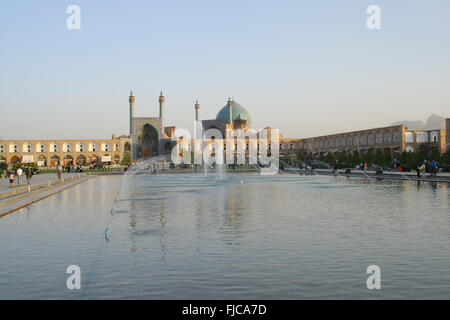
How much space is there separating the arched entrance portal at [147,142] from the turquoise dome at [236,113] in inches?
651

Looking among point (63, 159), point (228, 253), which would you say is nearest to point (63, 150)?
point (63, 159)

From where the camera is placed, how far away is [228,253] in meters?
7.83

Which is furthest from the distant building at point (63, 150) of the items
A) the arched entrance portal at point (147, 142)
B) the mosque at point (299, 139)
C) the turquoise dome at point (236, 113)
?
the turquoise dome at point (236, 113)

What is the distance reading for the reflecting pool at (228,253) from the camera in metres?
5.78

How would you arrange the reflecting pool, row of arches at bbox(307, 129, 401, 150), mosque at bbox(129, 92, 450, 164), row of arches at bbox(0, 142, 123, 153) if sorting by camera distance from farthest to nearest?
row of arches at bbox(0, 142, 123, 153)
row of arches at bbox(307, 129, 401, 150)
mosque at bbox(129, 92, 450, 164)
the reflecting pool

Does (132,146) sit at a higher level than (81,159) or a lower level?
higher

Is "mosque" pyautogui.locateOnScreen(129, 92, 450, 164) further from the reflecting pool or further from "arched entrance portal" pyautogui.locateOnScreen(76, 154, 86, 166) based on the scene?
the reflecting pool

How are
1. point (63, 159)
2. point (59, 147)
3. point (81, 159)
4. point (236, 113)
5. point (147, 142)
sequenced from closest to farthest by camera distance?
point (59, 147), point (63, 159), point (147, 142), point (81, 159), point (236, 113)

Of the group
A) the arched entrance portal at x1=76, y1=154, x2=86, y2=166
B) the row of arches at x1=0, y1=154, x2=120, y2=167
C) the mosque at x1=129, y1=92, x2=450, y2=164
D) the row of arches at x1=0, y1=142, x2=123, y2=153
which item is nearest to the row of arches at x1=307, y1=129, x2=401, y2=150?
the mosque at x1=129, y1=92, x2=450, y2=164

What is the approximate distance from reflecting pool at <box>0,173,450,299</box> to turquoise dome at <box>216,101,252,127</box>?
3413 inches

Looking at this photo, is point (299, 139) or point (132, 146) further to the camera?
point (299, 139)

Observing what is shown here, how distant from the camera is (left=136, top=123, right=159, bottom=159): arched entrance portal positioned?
89562 millimetres

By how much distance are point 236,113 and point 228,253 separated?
3712 inches

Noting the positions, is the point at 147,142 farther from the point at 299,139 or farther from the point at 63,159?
the point at 299,139
